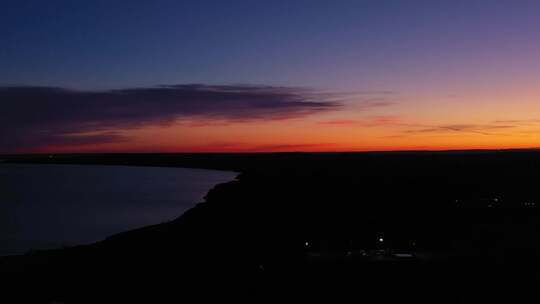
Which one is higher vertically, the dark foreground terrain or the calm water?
the dark foreground terrain

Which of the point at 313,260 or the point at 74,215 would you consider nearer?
the point at 313,260

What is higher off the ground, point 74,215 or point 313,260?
point 313,260

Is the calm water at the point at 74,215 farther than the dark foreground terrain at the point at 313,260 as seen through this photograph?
Yes

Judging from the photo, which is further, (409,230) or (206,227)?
(206,227)

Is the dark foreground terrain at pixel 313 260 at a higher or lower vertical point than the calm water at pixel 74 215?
higher

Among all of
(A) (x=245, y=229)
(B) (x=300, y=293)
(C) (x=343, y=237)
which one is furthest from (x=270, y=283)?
(A) (x=245, y=229)

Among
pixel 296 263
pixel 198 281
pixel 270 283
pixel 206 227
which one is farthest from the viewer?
pixel 206 227

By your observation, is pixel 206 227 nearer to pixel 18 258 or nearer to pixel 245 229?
pixel 245 229

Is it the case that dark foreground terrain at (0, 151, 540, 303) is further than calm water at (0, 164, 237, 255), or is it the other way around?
calm water at (0, 164, 237, 255)

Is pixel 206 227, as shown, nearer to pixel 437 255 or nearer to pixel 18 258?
pixel 18 258

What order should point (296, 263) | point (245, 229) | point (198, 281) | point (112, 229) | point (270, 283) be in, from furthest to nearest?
point (112, 229) < point (245, 229) < point (296, 263) < point (198, 281) < point (270, 283)
